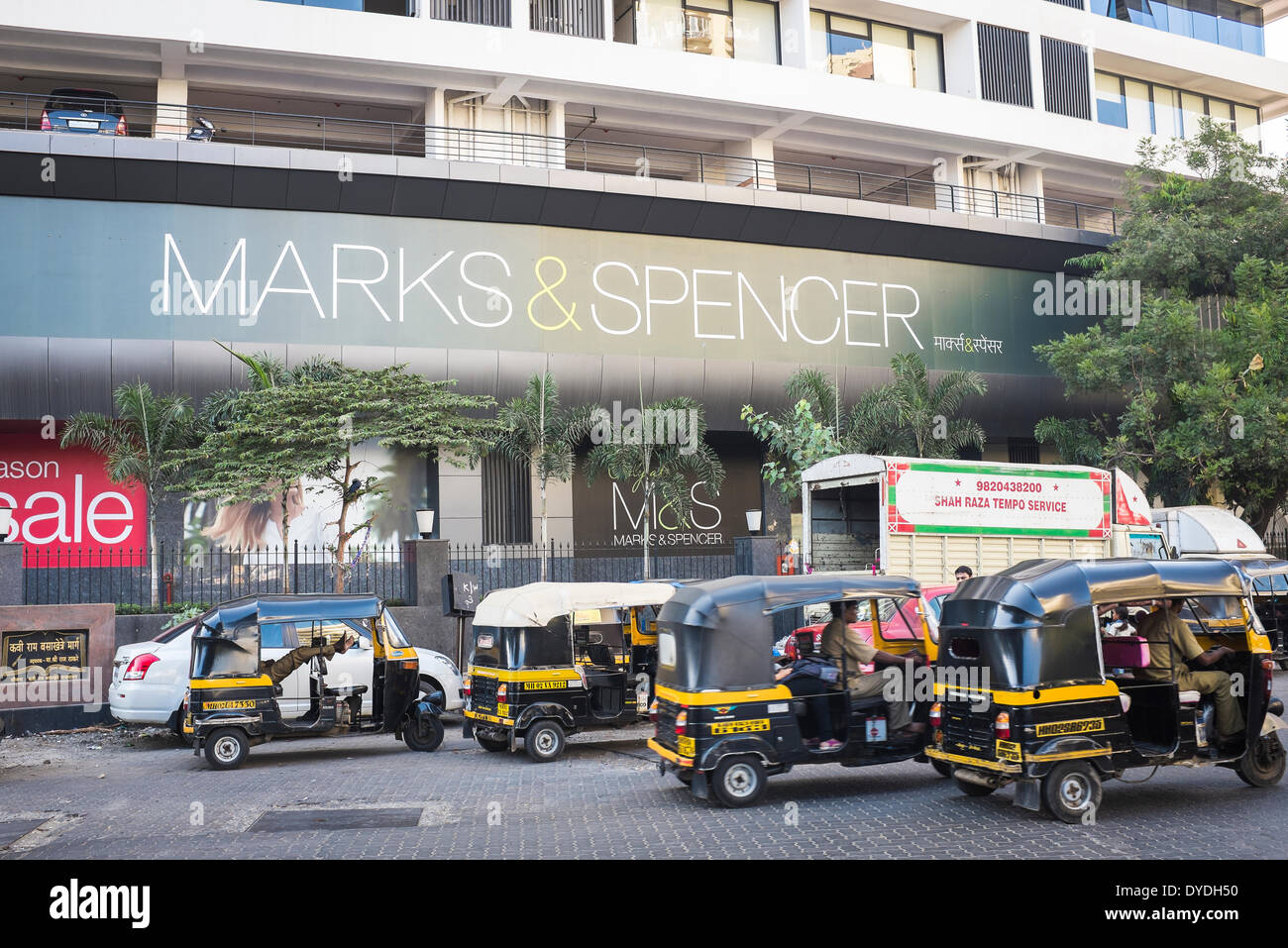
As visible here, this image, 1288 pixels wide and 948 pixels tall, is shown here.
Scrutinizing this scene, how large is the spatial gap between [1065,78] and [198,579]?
88.4 feet

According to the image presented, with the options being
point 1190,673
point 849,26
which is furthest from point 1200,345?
point 1190,673

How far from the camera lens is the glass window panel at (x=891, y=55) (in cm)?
3077

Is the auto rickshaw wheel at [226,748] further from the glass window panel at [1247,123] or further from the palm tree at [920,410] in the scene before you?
the glass window panel at [1247,123]

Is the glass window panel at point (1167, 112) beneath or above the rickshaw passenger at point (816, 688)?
above

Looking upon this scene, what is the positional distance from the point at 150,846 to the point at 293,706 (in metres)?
4.84

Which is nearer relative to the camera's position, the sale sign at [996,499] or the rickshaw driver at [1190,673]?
the rickshaw driver at [1190,673]

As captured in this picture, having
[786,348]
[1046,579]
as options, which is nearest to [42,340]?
[786,348]

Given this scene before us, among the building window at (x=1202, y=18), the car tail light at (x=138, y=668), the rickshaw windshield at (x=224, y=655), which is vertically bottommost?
the car tail light at (x=138, y=668)

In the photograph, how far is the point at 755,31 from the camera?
96.0 ft

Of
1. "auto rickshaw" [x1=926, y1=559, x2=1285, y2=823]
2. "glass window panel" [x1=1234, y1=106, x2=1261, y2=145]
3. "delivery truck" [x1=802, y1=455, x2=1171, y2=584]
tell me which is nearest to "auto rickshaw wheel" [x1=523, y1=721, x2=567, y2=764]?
"auto rickshaw" [x1=926, y1=559, x2=1285, y2=823]

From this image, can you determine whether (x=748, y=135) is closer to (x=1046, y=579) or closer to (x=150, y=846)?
(x=1046, y=579)

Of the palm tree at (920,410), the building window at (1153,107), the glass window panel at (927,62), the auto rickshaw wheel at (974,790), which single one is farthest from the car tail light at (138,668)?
the building window at (1153,107)

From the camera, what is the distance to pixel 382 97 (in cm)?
→ 2636

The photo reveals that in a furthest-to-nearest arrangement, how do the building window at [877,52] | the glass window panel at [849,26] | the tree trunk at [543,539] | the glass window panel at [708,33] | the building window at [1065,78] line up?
the building window at [1065,78]
the glass window panel at [849,26]
the building window at [877,52]
the glass window panel at [708,33]
the tree trunk at [543,539]
